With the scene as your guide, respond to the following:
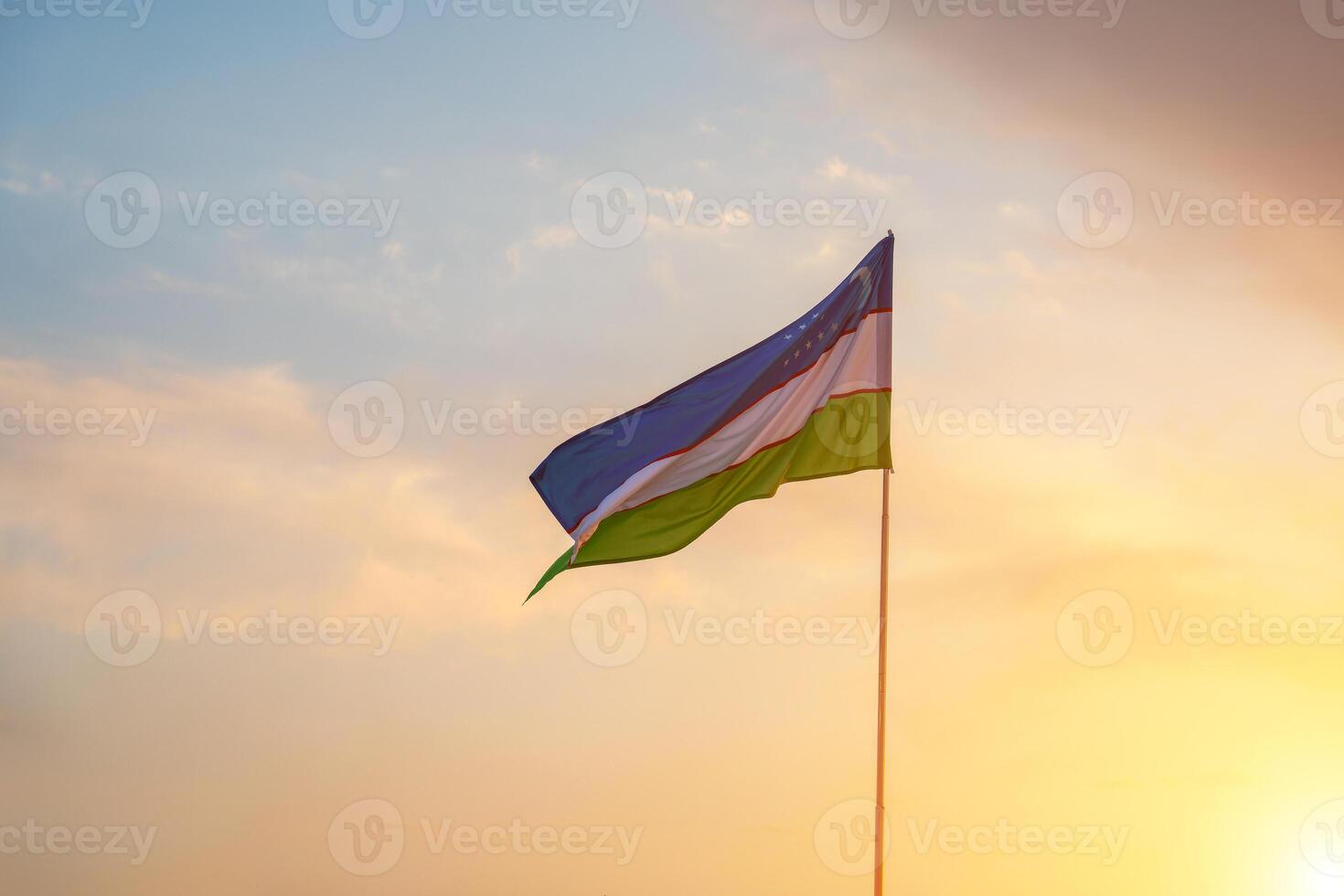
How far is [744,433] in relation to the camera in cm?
2588

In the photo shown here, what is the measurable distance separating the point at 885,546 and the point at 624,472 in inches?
190

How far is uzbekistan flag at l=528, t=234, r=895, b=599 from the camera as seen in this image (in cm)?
2558

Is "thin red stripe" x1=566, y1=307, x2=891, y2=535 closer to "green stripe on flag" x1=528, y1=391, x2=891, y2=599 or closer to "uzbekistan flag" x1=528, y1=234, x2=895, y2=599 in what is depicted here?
"uzbekistan flag" x1=528, y1=234, x2=895, y2=599

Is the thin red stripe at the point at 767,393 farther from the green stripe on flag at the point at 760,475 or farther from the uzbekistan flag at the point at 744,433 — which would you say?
the green stripe on flag at the point at 760,475

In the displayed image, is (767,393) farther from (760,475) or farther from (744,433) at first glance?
(760,475)

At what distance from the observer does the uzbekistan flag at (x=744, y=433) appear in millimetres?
25578

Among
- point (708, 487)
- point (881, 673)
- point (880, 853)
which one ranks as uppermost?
point (708, 487)

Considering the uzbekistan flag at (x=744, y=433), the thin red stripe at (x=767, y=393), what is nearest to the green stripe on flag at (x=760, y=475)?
the uzbekistan flag at (x=744, y=433)

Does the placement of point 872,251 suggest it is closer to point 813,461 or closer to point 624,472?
point 813,461

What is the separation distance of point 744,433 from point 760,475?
823mm

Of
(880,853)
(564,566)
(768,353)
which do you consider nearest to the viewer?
(880,853)

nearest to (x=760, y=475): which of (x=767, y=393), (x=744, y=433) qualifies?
(x=744, y=433)

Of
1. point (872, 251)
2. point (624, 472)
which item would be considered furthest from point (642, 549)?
point (872, 251)

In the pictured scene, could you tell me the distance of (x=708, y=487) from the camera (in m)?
25.8
